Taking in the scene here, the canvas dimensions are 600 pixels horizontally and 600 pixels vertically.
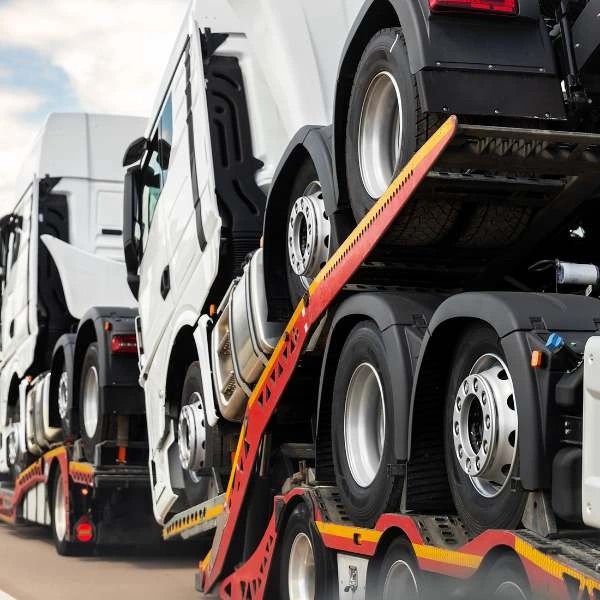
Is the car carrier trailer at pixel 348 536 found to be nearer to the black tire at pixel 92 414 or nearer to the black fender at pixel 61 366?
Answer: the black tire at pixel 92 414

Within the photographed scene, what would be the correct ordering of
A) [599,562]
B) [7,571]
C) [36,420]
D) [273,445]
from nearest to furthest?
[599,562] → [273,445] → [7,571] → [36,420]

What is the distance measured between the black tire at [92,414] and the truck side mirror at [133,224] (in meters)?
0.92

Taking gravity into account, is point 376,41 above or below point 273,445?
above

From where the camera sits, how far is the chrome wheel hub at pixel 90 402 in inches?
396

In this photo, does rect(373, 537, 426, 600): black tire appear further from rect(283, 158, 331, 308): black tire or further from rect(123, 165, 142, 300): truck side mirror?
rect(123, 165, 142, 300): truck side mirror

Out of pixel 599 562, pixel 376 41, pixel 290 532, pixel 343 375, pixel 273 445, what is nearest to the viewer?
pixel 599 562

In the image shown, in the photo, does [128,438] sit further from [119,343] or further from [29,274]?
[29,274]

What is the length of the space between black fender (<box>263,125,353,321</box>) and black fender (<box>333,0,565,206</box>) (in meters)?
1.02

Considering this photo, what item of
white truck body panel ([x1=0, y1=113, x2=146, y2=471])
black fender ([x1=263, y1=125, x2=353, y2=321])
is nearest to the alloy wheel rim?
black fender ([x1=263, y1=125, x2=353, y2=321])

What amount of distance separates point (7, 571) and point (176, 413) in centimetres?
254

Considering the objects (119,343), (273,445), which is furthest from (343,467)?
(119,343)

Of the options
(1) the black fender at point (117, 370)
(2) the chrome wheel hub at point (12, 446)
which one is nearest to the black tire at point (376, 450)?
(1) the black fender at point (117, 370)

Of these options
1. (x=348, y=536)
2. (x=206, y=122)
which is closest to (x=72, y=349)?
(x=206, y=122)

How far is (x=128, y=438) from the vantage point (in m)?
9.88
